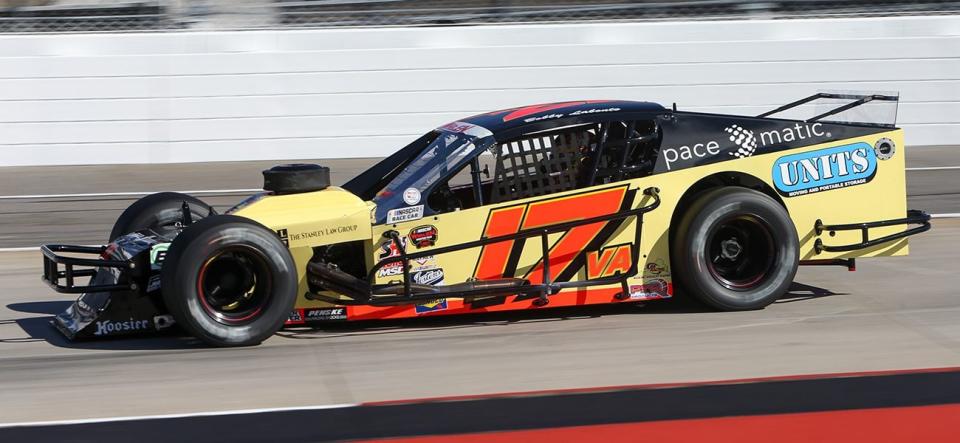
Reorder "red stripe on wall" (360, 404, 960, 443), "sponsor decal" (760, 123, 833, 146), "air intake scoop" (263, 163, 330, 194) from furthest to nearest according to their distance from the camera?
1. "sponsor decal" (760, 123, 833, 146)
2. "air intake scoop" (263, 163, 330, 194)
3. "red stripe on wall" (360, 404, 960, 443)

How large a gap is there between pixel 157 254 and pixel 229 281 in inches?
17.3

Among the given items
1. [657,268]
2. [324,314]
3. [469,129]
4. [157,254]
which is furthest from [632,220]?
[157,254]

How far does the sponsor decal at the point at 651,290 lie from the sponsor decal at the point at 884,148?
1573 mm

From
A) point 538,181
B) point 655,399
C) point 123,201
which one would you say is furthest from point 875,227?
point 123,201

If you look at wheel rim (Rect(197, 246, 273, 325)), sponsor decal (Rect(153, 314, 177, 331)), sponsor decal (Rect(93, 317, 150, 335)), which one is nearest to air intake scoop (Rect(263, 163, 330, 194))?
wheel rim (Rect(197, 246, 273, 325))

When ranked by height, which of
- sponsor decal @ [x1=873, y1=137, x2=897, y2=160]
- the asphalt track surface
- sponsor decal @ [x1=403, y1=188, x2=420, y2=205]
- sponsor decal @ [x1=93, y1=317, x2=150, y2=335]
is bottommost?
the asphalt track surface

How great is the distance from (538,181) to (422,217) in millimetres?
730

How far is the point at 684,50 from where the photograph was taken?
14922 millimetres

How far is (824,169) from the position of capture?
7.30 m

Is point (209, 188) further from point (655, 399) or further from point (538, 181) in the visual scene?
point (655, 399)

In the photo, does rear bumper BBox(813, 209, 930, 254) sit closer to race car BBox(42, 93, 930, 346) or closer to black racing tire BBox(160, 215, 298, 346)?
race car BBox(42, 93, 930, 346)

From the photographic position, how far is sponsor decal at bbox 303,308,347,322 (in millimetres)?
6754

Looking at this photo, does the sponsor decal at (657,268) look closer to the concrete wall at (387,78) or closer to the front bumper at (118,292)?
the front bumper at (118,292)

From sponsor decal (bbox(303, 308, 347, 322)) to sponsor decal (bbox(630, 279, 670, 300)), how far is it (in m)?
1.68
